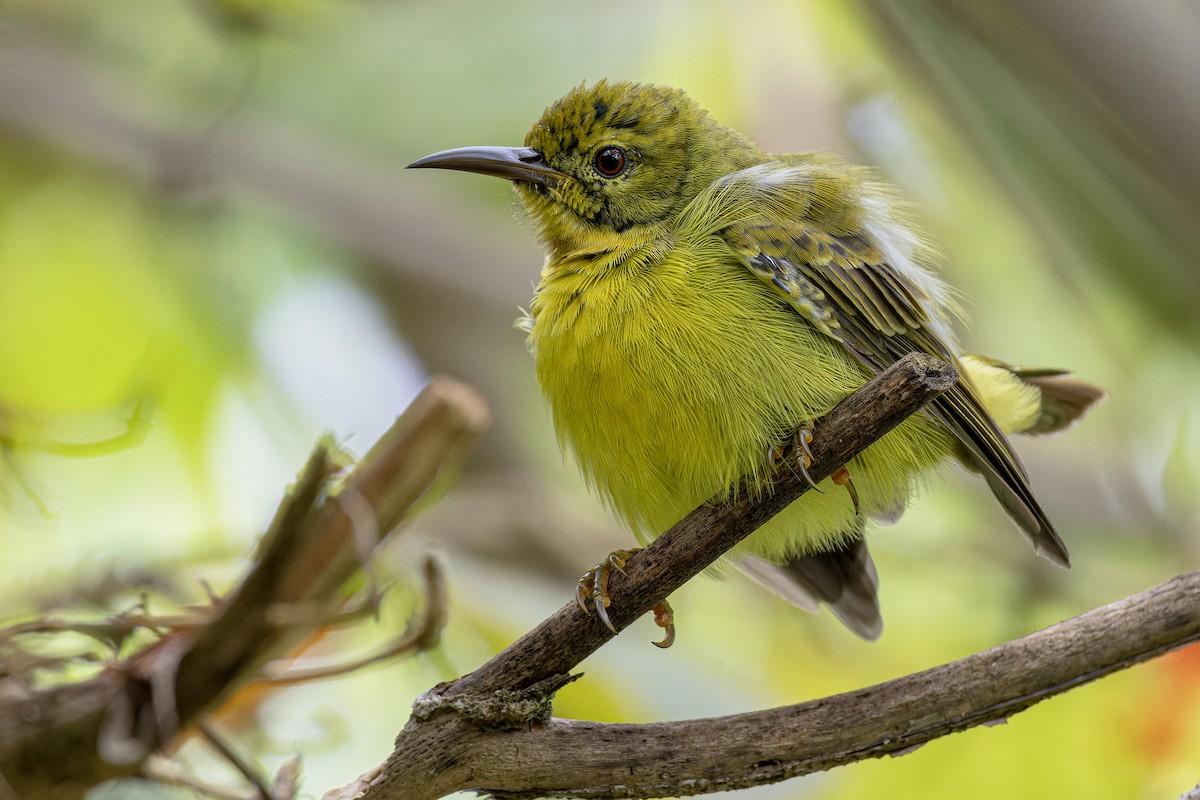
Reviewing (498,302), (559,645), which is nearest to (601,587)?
(559,645)

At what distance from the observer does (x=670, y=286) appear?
3.41m

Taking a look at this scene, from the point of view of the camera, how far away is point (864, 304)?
3.54 meters

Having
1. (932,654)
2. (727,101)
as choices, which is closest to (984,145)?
(727,101)

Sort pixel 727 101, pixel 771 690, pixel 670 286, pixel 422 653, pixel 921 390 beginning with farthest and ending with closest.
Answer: pixel 727 101, pixel 771 690, pixel 422 653, pixel 670 286, pixel 921 390

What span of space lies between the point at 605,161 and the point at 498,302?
6.10 feet

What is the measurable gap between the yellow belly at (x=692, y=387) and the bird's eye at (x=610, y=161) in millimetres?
513

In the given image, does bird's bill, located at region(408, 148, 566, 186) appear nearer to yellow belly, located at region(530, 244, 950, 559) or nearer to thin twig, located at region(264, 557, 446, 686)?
yellow belly, located at region(530, 244, 950, 559)

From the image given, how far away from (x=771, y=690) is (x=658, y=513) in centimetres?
165

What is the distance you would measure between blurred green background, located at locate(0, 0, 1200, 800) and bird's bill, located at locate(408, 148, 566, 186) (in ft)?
2.05

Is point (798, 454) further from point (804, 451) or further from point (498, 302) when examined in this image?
point (498, 302)

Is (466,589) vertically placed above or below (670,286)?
below

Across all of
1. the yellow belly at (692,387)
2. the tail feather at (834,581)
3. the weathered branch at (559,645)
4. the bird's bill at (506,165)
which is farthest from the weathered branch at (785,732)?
the bird's bill at (506,165)

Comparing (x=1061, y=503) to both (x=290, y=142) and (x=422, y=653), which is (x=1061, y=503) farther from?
(x=290, y=142)

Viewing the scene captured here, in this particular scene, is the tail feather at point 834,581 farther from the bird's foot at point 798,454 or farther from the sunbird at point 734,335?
the bird's foot at point 798,454
